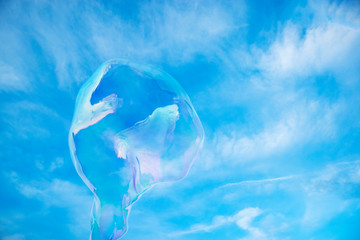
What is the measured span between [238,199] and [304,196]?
7.68 metres

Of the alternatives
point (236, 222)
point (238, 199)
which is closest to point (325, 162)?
point (238, 199)

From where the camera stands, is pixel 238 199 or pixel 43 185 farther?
pixel 238 199

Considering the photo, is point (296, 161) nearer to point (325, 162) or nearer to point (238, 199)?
point (325, 162)

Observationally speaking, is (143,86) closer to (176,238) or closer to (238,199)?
(238,199)

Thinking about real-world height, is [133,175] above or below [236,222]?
below

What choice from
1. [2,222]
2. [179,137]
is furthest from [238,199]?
[2,222]

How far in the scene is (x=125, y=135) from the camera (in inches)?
150

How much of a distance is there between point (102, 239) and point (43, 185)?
15.6 metres

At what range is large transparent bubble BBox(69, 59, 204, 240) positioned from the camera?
3.64 m

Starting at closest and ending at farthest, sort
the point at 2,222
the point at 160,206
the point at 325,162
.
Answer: the point at 325,162
the point at 160,206
the point at 2,222

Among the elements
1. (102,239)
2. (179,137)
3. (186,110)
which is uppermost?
(186,110)

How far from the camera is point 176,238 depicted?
935 inches

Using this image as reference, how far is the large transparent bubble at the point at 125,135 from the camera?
11.9ft

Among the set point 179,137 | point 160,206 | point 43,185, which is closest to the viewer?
point 179,137
